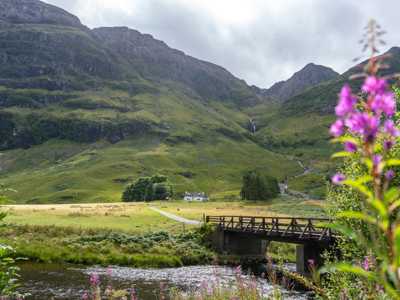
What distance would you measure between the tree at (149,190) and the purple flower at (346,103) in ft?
549

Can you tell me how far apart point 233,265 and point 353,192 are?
38.4 m

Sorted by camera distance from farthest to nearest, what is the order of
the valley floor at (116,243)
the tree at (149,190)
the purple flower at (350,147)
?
the tree at (149,190) → the valley floor at (116,243) → the purple flower at (350,147)

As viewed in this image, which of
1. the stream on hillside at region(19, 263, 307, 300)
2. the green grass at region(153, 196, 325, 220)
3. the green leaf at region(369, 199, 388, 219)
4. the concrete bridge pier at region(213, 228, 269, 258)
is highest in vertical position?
the green leaf at region(369, 199, 388, 219)

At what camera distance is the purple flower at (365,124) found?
2781mm

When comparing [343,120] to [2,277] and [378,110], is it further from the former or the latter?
[2,277]

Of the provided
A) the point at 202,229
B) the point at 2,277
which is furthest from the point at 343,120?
the point at 202,229

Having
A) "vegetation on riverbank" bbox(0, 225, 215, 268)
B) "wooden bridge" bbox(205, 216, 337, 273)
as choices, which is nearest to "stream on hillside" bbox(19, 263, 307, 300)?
"vegetation on riverbank" bbox(0, 225, 215, 268)

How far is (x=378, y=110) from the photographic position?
2900mm

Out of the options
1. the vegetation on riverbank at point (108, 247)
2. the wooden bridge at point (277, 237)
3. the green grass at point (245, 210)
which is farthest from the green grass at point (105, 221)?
the green grass at point (245, 210)

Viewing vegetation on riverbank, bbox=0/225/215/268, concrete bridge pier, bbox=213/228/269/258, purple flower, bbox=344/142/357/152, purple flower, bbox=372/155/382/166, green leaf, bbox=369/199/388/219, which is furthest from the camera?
concrete bridge pier, bbox=213/228/269/258

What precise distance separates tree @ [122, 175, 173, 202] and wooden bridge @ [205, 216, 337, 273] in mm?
97679

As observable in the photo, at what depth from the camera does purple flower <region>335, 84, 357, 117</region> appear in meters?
2.92

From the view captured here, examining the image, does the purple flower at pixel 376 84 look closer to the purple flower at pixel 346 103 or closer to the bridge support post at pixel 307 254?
the purple flower at pixel 346 103

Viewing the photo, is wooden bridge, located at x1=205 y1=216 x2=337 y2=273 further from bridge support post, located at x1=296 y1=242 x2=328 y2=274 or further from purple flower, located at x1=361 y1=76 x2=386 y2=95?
purple flower, located at x1=361 y1=76 x2=386 y2=95
